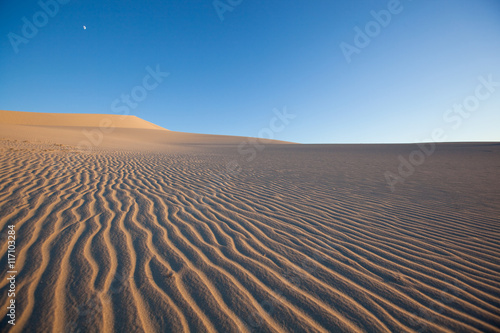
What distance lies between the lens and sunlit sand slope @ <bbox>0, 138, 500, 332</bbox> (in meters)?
1.83

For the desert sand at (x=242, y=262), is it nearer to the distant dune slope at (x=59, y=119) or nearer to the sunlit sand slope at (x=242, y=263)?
the sunlit sand slope at (x=242, y=263)

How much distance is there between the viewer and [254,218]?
13.0 feet

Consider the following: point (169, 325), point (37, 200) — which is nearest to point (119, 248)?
point (169, 325)

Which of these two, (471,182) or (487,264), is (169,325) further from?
(471,182)

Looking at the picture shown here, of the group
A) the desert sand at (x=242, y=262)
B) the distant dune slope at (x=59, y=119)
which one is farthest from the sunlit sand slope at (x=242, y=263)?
the distant dune slope at (x=59, y=119)

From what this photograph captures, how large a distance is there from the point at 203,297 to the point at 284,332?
805 mm

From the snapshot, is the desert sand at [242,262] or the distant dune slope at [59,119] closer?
the desert sand at [242,262]

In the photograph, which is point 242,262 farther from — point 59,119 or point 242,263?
point 59,119

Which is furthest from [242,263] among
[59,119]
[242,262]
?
[59,119]

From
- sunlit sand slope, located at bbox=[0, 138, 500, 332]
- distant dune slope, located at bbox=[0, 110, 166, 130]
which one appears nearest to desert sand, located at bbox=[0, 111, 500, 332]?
sunlit sand slope, located at bbox=[0, 138, 500, 332]

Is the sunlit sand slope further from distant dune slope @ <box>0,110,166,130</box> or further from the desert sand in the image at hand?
distant dune slope @ <box>0,110,166,130</box>

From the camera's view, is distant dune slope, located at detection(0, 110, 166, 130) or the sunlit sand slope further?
distant dune slope, located at detection(0, 110, 166, 130)

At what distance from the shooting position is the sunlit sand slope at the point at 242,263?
6.01ft

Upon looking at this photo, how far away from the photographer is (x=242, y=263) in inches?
100
